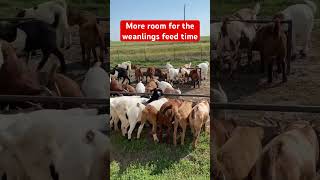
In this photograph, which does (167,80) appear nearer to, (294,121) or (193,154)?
(193,154)

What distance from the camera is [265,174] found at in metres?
3.44

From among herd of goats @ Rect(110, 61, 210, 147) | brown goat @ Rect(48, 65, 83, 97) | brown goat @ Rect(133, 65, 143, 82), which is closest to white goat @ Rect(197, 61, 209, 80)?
herd of goats @ Rect(110, 61, 210, 147)

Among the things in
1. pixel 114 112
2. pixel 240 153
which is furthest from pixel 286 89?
pixel 114 112

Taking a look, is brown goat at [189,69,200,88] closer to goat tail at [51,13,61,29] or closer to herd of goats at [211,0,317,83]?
herd of goats at [211,0,317,83]

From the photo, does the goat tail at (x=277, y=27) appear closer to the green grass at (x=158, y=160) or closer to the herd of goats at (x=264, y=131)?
the herd of goats at (x=264, y=131)

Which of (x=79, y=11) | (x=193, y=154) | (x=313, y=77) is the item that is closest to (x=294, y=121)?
(x=313, y=77)

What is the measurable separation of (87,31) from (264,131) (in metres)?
1.51

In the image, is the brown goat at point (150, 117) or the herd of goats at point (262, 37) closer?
the herd of goats at point (262, 37)

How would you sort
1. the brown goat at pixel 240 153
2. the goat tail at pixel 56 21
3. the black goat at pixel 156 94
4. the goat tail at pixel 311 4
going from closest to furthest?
the goat tail at pixel 311 4, the brown goat at pixel 240 153, the black goat at pixel 156 94, the goat tail at pixel 56 21

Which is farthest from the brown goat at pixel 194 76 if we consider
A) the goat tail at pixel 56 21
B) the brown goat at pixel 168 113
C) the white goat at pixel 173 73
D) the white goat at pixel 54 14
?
the goat tail at pixel 56 21

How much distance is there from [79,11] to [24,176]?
1.35 meters

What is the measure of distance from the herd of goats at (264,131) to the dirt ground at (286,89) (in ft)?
0.15

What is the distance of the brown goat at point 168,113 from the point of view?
362 cm

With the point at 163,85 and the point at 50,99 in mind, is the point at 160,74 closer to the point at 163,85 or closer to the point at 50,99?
the point at 163,85
